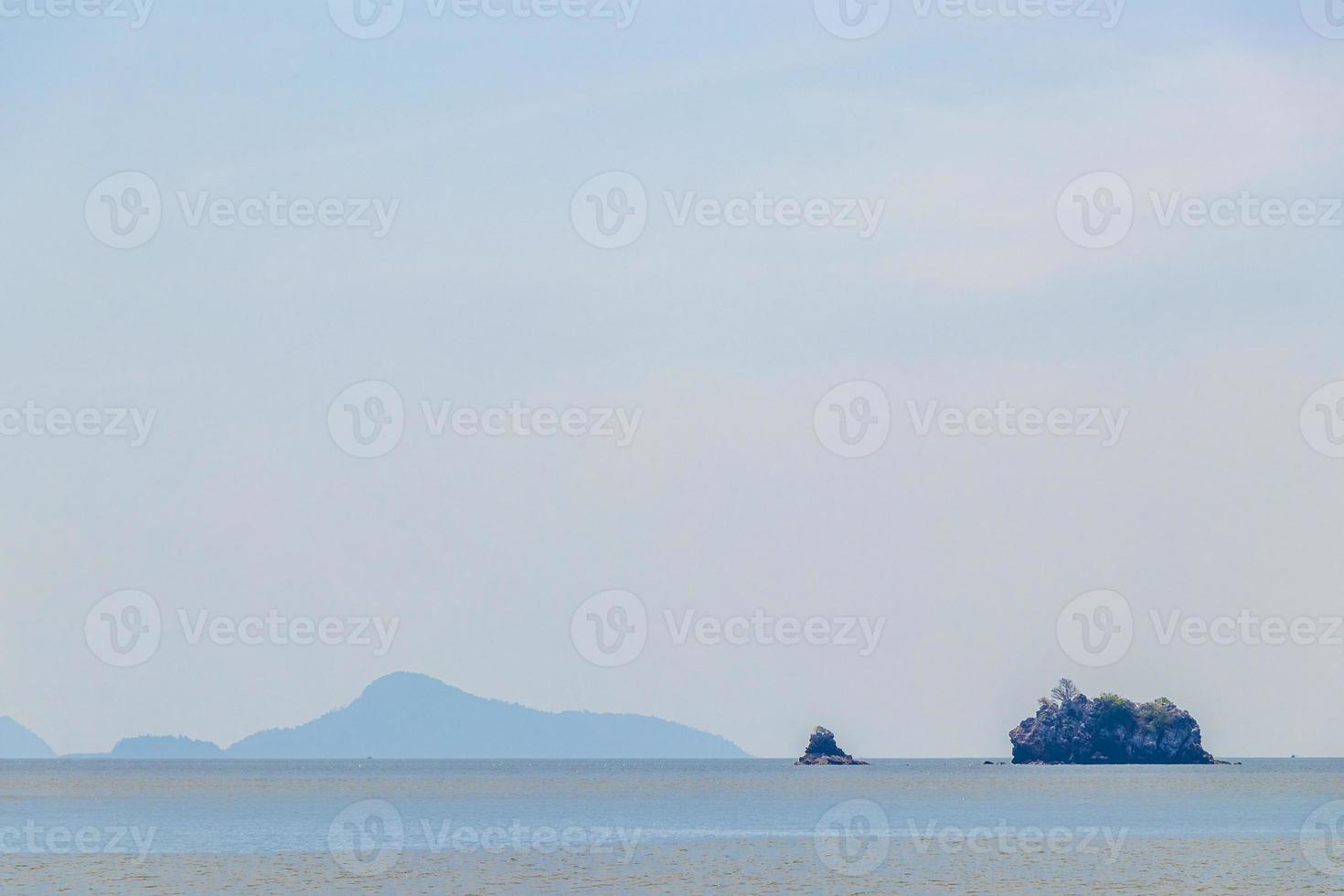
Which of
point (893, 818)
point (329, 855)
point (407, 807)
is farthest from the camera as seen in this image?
point (407, 807)

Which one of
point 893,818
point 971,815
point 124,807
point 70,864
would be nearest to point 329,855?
point 70,864

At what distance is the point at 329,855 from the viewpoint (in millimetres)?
73625

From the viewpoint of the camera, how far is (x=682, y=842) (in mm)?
83375

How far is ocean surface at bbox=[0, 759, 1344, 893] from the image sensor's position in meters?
61.6

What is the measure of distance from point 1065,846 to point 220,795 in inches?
3934

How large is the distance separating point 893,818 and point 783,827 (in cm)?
1413

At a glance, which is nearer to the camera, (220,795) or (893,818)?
(893,818)

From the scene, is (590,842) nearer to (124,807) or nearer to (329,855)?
(329,855)

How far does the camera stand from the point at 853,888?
58.8 meters

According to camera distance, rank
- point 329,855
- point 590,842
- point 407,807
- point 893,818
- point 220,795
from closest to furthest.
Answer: point 329,855 < point 590,842 < point 893,818 < point 407,807 < point 220,795

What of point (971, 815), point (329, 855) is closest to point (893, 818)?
point (971, 815)

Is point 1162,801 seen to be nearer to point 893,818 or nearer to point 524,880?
point 893,818

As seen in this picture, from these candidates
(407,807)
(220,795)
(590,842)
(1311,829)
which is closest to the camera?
(590,842)

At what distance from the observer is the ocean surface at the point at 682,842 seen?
202 ft
